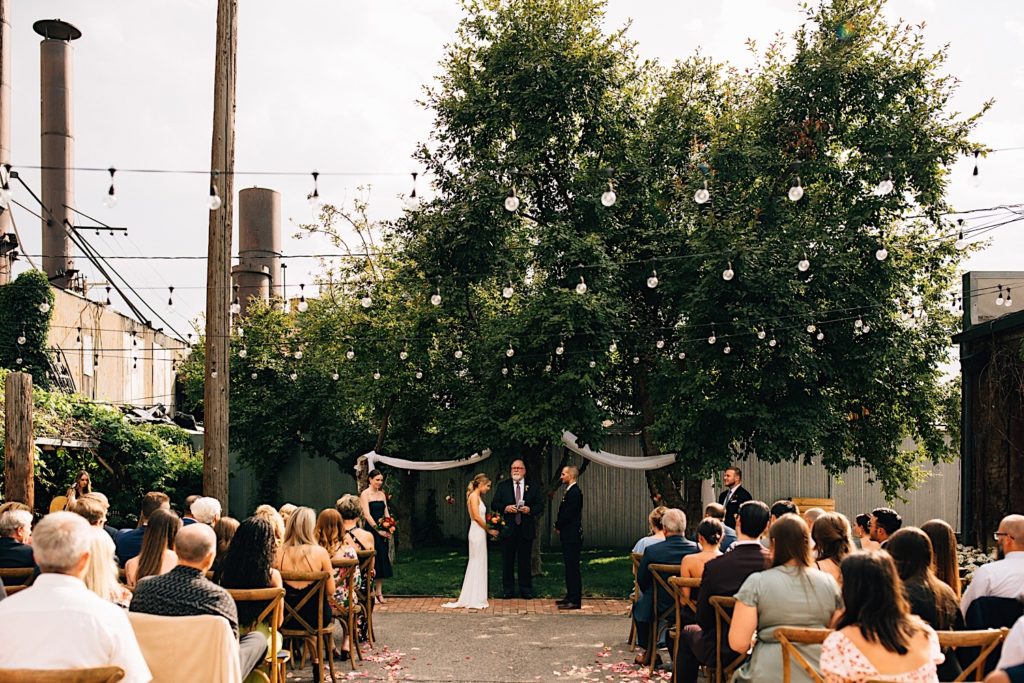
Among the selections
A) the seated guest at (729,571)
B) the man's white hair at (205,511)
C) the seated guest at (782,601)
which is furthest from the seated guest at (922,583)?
the man's white hair at (205,511)

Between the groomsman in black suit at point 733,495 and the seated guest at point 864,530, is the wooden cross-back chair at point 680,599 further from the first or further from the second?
the groomsman in black suit at point 733,495

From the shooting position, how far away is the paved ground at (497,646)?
6855 millimetres

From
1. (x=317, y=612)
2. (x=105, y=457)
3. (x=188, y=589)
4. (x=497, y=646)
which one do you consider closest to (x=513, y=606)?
(x=497, y=646)

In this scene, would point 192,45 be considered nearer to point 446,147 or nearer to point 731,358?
point 446,147

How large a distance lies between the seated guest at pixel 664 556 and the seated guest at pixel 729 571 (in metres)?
1.35

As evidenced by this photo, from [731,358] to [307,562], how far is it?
24.6 feet

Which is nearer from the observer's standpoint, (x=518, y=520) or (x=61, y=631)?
(x=61, y=631)

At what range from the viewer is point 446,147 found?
13.9 metres

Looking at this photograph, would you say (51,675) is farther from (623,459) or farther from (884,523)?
(623,459)

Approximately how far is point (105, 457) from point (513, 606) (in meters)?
9.62

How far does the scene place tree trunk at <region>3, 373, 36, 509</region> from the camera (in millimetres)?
9922

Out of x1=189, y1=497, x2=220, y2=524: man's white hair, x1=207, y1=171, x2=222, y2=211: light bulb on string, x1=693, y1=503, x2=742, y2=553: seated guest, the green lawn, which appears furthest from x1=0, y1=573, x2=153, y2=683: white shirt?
the green lawn

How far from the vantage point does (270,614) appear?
17.7ft

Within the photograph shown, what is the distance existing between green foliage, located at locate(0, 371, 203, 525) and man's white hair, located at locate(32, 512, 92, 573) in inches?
462
